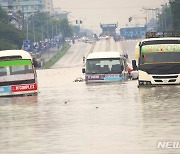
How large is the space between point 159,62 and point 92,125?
17230 millimetres

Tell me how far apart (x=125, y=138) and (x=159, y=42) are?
2162cm

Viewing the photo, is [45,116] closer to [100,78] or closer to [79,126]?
[79,126]

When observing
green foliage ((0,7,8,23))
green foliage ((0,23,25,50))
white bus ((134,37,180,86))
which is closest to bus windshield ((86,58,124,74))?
white bus ((134,37,180,86))

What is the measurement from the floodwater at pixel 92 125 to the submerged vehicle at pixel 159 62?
581cm

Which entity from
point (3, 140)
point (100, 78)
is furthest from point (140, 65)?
point (3, 140)

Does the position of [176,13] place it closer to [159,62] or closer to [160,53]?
[160,53]

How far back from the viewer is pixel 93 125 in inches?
768

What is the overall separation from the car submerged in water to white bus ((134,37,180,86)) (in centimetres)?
874

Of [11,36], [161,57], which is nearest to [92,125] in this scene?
[161,57]

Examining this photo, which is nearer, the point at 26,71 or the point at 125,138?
the point at 125,138

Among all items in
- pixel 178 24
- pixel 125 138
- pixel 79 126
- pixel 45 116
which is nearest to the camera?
pixel 125 138

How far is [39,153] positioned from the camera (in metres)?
14.7

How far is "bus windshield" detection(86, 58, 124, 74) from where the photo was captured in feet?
153

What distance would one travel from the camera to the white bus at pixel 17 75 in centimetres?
3759
